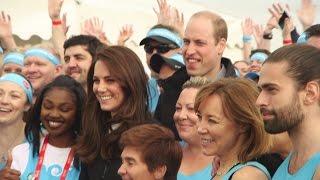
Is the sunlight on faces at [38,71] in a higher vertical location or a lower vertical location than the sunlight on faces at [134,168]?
higher

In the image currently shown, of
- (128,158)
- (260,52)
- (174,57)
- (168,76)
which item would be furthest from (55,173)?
(260,52)

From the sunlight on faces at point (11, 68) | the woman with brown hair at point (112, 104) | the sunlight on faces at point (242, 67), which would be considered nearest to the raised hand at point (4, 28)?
the sunlight on faces at point (11, 68)

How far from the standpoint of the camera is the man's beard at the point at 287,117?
3229 millimetres

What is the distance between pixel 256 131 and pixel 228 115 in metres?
0.15

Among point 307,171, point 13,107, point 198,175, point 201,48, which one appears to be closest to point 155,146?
point 198,175

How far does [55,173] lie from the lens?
473 centimetres

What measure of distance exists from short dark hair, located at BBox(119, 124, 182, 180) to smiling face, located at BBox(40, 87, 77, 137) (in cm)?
70

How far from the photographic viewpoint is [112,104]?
4680mm

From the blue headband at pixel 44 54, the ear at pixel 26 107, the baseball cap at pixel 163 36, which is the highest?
Answer: the baseball cap at pixel 163 36

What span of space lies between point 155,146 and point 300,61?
120cm

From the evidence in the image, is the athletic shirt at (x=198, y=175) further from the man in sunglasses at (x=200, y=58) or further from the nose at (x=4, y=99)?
the nose at (x=4, y=99)

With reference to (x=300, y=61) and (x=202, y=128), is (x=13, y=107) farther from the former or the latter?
(x=300, y=61)

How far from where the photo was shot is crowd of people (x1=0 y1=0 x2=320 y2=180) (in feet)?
10.8

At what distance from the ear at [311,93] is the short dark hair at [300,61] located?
20 millimetres
